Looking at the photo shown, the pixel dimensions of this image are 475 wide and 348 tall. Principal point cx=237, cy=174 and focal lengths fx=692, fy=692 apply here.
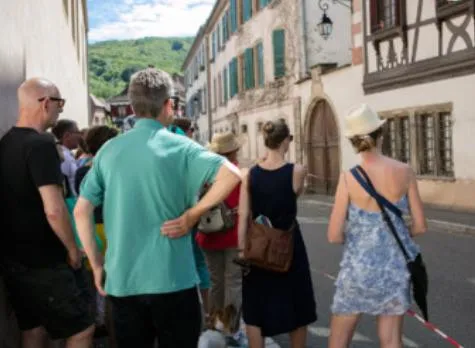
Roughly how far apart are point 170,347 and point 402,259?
1392mm

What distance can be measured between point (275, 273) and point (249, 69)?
24.6 meters

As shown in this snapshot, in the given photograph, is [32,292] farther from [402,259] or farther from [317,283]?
[317,283]

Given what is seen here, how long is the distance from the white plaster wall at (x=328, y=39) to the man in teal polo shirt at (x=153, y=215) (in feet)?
63.0

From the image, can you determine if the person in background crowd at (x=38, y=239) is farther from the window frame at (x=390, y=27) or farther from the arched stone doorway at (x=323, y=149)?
the arched stone doorway at (x=323, y=149)

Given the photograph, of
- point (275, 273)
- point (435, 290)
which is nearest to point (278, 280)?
point (275, 273)

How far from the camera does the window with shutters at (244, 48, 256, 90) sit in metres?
27.9

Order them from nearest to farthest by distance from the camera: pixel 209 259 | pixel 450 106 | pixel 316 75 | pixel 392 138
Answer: pixel 209 259 < pixel 450 106 < pixel 392 138 < pixel 316 75

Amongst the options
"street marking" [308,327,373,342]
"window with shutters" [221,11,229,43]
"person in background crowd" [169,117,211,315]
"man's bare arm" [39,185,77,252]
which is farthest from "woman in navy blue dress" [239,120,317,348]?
"window with shutters" [221,11,229,43]

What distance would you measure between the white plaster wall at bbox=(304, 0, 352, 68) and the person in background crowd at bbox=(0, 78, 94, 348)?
61.8 feet

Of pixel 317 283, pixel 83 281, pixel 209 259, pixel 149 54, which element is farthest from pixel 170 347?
pixel 149 54

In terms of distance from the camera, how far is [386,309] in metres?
3.61

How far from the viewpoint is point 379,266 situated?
11.8ft

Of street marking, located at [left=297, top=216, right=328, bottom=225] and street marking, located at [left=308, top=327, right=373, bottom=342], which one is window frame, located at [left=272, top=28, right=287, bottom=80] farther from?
street marking, located at [left=308, top=327, right=373, bottom=342]

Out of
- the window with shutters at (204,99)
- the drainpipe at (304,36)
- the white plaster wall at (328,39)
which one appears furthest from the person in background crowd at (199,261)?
the window with shutters at (204,99)
